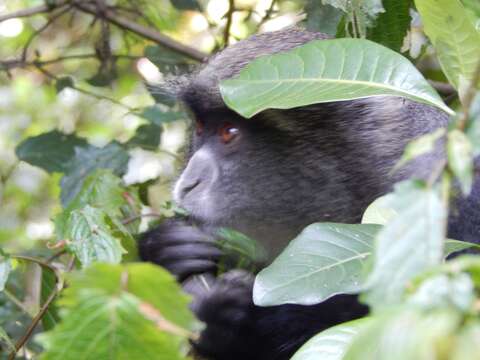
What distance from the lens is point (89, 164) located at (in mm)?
3104

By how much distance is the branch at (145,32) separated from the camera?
3.44 m

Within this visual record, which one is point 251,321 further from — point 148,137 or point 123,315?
point 148,137

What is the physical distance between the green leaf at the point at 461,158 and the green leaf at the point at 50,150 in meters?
2.64

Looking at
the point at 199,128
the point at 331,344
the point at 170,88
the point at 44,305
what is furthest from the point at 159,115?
the point at 331,344

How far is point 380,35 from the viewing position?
2264mm

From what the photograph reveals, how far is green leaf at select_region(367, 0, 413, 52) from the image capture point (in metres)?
2.26

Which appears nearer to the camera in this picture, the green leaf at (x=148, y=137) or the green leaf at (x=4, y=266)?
the green leaf at (x=4, y=266)

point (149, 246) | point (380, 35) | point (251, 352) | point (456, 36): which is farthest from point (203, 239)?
point (456, 36)

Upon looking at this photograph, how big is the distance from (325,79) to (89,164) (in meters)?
1.70

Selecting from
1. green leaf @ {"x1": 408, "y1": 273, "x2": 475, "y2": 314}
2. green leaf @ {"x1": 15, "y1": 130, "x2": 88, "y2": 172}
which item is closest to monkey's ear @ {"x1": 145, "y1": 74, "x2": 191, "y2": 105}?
green leaf @ {"x1": 15, "y1": 130, "x2": 88, "y2": 172}

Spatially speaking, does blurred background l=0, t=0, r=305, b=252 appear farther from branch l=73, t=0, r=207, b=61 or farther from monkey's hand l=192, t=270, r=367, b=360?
monkey's hand l=192, t=270, r=367, b=360

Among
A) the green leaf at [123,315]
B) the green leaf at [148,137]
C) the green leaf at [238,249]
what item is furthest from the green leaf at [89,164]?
the green leaf at [123,315]

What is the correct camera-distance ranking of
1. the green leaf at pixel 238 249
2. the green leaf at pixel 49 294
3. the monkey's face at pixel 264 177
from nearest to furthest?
the green leaf at pixel 49 294
the green leaf at pixel 238 249
the monkey's face at pixel 264 177

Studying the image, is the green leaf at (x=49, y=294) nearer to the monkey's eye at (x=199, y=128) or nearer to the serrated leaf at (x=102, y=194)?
the serrated leaf at (x=102, y=194)
